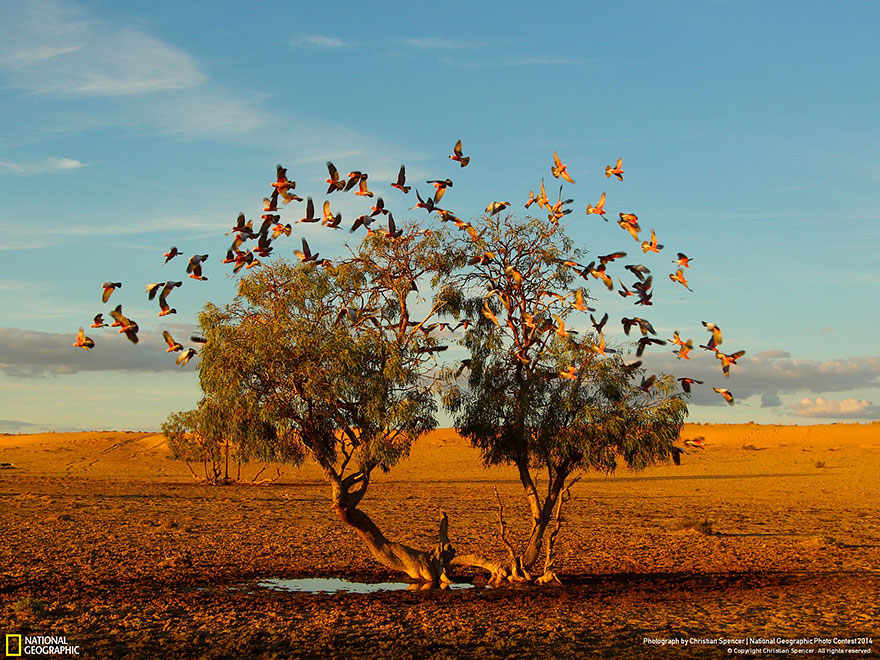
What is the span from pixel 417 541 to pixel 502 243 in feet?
35.5

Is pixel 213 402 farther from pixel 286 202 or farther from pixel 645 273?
pixel 645 273

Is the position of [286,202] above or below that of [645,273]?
above

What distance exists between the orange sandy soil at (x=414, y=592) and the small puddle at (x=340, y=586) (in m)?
0.46

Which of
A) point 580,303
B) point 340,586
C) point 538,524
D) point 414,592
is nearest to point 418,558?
point 414,592

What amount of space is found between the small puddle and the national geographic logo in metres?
5.25

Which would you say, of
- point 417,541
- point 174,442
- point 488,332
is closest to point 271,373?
point 488,332

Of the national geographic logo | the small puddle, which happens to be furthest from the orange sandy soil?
the small puddle

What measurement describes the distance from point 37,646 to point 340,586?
6.67 meters

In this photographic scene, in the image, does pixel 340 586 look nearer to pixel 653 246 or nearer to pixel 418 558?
pixel 418 558

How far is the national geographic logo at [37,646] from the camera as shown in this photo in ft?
38.5

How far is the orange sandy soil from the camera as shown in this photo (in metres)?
12.8

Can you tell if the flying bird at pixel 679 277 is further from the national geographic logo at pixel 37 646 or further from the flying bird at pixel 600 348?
the national geographic logo at pixel 37 646

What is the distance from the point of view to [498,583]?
55.8 feet

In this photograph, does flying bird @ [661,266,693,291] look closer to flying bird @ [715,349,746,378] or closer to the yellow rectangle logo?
flying bird @ [715,349,746,378]
